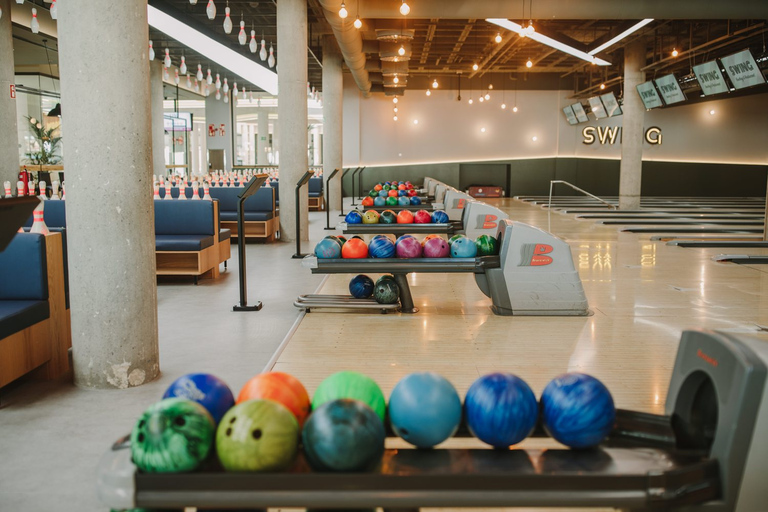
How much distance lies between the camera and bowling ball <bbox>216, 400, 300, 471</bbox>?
1.79 metres

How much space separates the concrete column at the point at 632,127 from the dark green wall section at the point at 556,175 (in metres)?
6.53

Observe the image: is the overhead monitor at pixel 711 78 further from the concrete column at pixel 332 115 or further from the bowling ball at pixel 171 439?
the bowling ball at pixel 171 439

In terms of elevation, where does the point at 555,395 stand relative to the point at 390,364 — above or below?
above

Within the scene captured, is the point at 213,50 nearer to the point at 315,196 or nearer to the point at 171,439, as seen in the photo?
the point at 315,196

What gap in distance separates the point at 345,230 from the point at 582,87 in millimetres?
18311

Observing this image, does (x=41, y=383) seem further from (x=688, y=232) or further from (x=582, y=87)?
(x=582, y=87)

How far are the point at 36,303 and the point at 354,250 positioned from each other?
2463 millimetres

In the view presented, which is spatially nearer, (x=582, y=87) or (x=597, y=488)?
(x=597, y=488)

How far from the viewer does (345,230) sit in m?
7.82

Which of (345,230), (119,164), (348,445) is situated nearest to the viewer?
(348,445)

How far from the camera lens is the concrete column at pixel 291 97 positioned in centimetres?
1023

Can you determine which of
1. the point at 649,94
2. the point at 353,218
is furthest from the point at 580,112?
the point at 353,218

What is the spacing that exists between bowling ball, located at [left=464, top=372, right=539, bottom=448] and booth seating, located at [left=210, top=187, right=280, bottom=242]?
8.32 metres

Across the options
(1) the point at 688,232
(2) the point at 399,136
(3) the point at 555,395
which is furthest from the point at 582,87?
(3) the point at 555,395
